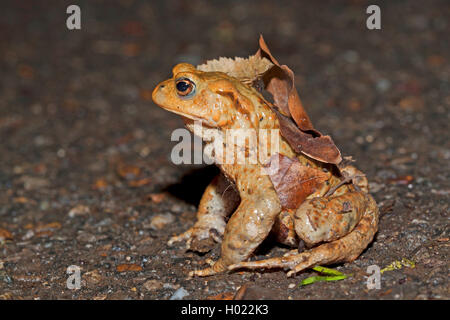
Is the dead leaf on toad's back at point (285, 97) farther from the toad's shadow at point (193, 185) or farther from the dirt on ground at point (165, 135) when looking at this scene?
the toad's shadow at point (193, 185)

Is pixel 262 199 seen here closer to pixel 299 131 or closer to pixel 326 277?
pixel 299 131

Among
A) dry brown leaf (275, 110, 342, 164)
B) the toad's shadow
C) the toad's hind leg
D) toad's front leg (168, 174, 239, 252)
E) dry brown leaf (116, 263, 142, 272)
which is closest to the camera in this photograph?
the toad's hind leg

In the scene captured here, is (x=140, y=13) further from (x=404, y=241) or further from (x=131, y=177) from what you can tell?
(x=404, y=241)

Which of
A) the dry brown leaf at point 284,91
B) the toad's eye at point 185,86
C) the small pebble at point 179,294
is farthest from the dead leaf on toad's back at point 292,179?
the small pebble at point 179,294

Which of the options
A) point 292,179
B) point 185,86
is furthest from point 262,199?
point 185,86

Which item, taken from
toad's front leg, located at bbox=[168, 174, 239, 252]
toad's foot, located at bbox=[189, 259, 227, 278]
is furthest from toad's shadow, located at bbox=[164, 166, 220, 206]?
toad's foot, located at bbox=[189, 259, 227, 278]

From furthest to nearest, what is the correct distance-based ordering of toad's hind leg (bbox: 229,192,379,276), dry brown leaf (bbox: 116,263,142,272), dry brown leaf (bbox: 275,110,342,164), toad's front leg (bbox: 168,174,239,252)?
toad's front leg (bbox: 168,174,239,252) → dry brown leaf (bbox: 116,263,142,272) → dry brown leaf (bbox: 275,110,342,164) → toad's hind leg (bbox: 229,192,379,276)

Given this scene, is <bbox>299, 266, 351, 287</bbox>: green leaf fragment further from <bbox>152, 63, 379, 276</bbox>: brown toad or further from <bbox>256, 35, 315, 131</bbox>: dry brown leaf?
<bbox>256, 35, 315, 131</bbox>: dry brown leaf
